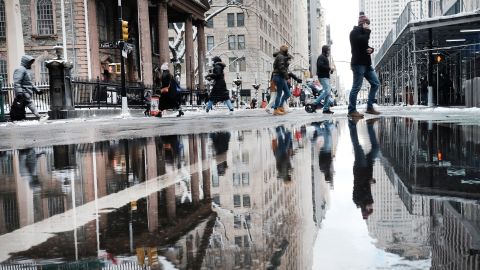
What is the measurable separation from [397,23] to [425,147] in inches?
944

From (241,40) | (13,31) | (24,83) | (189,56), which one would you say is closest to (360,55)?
(24,83)

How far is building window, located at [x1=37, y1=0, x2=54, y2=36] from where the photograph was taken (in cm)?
3688

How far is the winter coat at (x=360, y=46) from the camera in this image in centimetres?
1216

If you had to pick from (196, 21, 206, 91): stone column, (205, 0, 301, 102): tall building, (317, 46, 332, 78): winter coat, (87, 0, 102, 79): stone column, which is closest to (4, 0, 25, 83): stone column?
(87, 0, 102, 79): stone column

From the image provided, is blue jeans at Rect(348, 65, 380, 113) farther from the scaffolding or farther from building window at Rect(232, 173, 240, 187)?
building window at Rect(232, 173, 240, 187)

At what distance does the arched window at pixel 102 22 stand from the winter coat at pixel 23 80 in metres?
18.9

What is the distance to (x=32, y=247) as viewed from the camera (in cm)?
215

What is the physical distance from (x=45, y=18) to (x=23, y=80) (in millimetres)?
19864

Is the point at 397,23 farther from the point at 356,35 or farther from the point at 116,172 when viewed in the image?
the point at 116,172

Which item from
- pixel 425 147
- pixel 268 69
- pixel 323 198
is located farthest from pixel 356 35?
pixel 268 69

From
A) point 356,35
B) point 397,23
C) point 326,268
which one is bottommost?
point 326,268

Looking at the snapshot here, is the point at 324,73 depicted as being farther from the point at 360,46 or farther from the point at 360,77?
the point at 360,46

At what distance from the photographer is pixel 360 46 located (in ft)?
40.0

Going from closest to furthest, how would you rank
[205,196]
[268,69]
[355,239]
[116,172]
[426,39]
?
[355,239] < [205,196] < [116,172] < [426,39] < [268,69]
